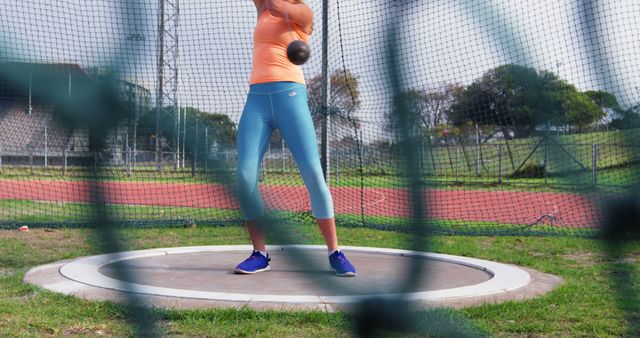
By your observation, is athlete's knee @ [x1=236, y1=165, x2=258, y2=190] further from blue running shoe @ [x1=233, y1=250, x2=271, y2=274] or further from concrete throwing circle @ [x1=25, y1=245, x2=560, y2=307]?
blue running shoe @ [x1=233, y1=250, x2=271, y2=274]

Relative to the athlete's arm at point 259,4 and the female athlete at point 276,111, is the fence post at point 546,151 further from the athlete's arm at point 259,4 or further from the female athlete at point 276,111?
the athlete's arm at point 259,4

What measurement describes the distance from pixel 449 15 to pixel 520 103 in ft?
0.32

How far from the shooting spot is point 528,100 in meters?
0.59

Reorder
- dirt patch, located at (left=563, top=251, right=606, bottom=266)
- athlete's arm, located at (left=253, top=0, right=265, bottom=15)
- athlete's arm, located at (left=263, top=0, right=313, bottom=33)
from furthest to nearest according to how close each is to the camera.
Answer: dirt patch, located at (left=563, top=251, right=606, bottom=266)
athlete's arm, located at (left=253, top=0, right=265, bottom=15)
athlete's arm, located at (left=263, top=0, right=313, bottom=33)

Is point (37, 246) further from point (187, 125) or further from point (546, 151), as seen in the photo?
point (546, 151)

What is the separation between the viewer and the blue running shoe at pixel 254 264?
3.18 metres

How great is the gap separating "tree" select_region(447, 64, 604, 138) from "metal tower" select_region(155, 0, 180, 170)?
0.28 metres

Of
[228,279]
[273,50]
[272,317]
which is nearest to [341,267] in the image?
[273,50]

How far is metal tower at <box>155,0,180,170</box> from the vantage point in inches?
26.3

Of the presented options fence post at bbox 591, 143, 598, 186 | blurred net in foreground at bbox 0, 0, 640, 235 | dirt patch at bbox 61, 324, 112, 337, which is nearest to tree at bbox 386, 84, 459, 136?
blurred net in foreground at bbox 0, 0, 640, 235

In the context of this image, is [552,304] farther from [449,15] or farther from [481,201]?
[481,201]

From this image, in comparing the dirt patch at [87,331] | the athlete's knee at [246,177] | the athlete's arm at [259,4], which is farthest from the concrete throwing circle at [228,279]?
the athlete's arm at [259,4]

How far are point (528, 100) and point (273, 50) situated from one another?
23.8 inches

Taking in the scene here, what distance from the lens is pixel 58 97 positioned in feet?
2.08
